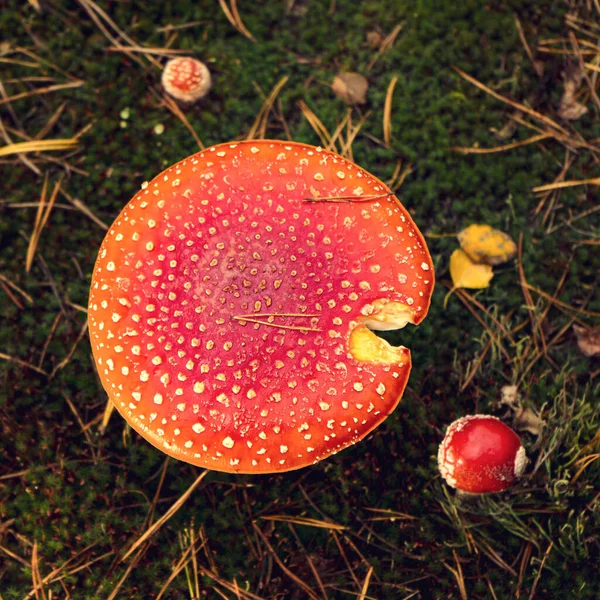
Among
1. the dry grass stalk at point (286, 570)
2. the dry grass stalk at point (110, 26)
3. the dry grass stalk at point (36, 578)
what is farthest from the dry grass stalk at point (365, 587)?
the dry grass stalk at point (110, 26)

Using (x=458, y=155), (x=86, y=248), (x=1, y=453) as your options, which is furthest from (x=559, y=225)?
(x=1, y=453)

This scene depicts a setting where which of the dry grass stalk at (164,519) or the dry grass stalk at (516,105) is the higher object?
the dry grass stalk at (516,105)

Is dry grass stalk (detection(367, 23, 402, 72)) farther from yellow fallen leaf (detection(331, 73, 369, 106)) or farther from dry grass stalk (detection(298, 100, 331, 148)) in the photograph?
dry grass stalk (detection(298, 100, 331, 148))

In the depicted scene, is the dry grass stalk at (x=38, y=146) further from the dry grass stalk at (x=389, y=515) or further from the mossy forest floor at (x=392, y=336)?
the dry grass stalk at (x=389, y=515)

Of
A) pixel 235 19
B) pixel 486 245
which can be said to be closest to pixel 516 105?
pixel 486 245

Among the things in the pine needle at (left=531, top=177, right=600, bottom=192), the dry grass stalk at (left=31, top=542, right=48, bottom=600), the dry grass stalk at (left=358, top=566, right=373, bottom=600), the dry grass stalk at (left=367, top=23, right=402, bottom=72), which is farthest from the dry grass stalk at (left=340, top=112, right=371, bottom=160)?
the dry grass stalk at (left=31, top=542, right=48, bottom=600)

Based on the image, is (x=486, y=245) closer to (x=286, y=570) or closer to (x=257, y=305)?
(x=257, y=305)
